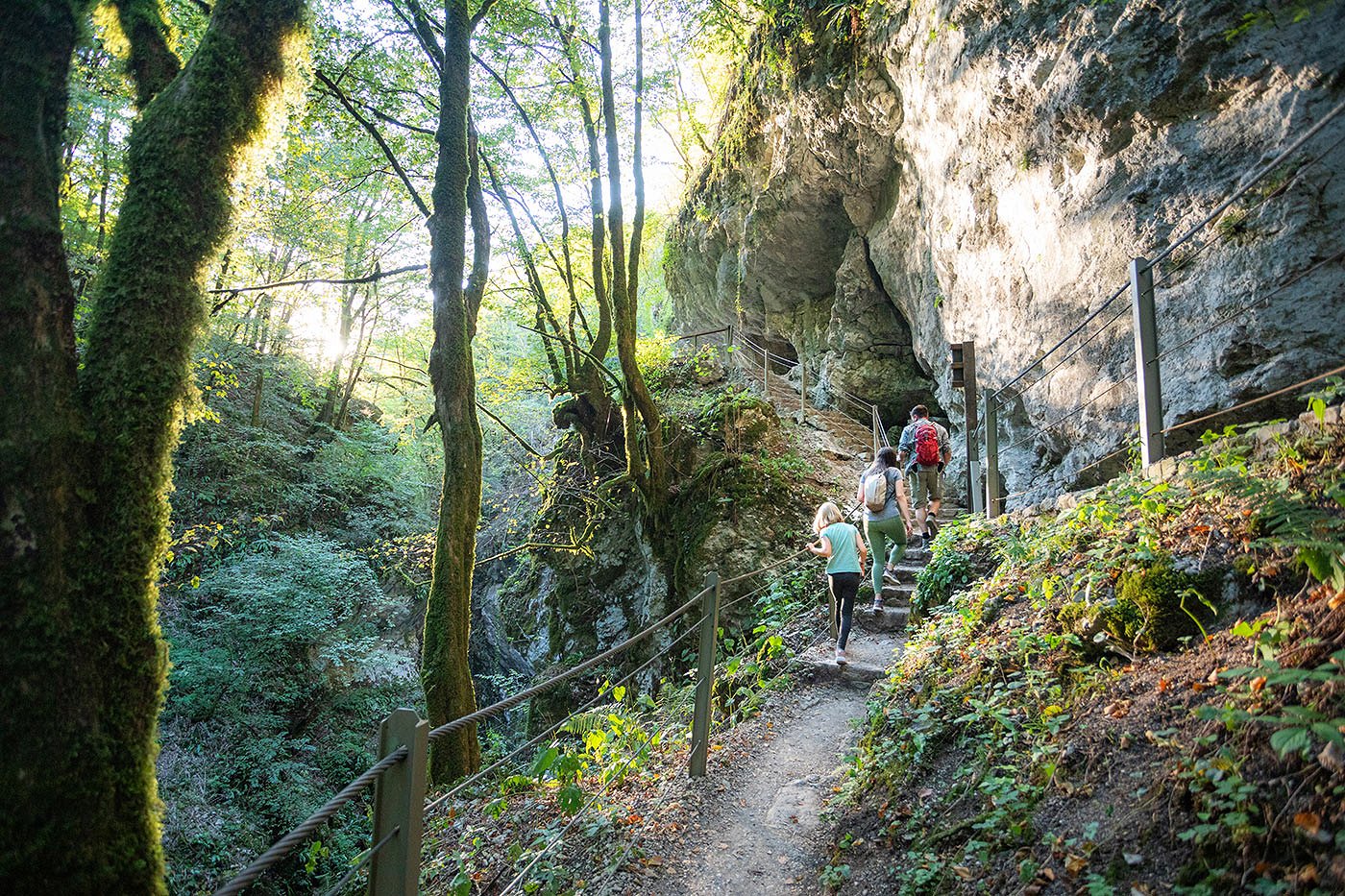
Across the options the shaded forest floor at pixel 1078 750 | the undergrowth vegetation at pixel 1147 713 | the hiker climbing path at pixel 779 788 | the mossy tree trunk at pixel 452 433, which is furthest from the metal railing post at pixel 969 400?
the mossy tree trunk at pixel 452 433

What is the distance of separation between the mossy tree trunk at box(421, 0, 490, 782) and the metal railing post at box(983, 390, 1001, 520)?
551 centimetres

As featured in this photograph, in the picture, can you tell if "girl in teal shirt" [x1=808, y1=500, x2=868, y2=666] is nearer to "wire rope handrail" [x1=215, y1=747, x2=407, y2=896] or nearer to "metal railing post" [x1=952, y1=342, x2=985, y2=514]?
"metal railing post" [x1=952, y1=342, x2=985, y2=514]

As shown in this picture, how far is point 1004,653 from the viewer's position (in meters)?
→ 3.75

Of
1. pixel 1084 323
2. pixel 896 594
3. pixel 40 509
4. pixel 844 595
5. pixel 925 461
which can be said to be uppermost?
pixel 1084 323

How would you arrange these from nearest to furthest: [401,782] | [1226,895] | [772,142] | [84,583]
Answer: [1226,895] < [401,782] < [84,583] < [772,142]

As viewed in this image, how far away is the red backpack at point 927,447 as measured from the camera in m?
8.47

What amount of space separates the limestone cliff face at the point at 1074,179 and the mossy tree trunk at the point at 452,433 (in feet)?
20.0

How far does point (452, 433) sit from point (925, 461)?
608 cm

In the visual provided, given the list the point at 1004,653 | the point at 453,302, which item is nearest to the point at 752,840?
the point at 1004,653

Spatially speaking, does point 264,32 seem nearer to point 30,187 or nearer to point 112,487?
point 30,187

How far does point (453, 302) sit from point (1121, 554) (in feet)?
20.0

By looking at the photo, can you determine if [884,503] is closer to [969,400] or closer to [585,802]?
[969,400]

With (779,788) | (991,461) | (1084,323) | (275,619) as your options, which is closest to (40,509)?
(779,788)

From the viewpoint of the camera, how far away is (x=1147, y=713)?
8.64 feet
